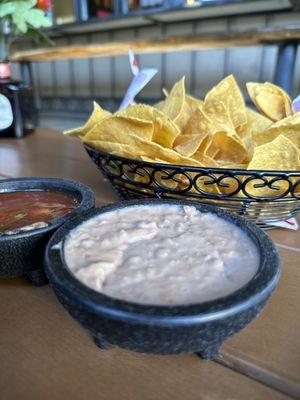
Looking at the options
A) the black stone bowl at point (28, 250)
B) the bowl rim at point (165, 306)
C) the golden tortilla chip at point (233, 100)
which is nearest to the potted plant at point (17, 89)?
the golden tortilla chip at point (233, 100)

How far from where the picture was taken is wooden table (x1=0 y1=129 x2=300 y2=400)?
342 millimetres

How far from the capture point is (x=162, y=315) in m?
0.29

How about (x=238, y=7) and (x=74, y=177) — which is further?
(x=238, y=7)

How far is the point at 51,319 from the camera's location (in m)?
0.44

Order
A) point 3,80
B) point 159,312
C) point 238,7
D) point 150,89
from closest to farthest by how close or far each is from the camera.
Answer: point 159,312, point 3,80, point 238,7, point 150,89

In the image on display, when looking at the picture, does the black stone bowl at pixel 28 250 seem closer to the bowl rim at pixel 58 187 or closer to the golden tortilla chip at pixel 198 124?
the bowl rim at pixel 58 187

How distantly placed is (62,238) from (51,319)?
0.12m

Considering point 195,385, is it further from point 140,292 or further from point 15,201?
point 15,201

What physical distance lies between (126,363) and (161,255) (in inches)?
4.8

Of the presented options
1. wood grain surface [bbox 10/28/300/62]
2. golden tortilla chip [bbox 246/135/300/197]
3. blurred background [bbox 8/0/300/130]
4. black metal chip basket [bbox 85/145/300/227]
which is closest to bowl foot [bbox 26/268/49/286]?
black metal chip basket [bbox 85/145/300/227]

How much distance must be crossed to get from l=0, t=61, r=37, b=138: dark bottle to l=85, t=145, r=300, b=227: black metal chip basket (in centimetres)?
86

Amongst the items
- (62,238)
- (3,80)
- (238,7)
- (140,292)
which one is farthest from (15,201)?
(238,7)

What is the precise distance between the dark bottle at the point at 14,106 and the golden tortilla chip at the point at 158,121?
83cm

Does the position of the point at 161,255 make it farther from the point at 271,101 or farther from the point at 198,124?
the point at 271,101
